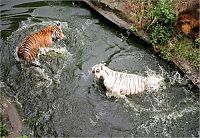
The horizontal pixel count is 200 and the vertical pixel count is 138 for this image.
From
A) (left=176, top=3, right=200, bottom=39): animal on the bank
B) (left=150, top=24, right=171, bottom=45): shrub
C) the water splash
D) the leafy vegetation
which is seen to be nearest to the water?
the water splash

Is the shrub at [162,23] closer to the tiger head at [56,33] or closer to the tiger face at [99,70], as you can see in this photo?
the tiger face at [99,70]

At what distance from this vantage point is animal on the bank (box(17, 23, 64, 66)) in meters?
8.99

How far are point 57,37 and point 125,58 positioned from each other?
157 centimetres

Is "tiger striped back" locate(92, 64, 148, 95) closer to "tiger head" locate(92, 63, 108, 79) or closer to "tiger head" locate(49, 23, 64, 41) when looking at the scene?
"tiger head" locate(92, 63, 108, 79)

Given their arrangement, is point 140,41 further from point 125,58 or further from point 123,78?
point 123,78

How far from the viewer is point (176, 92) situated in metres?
8.67

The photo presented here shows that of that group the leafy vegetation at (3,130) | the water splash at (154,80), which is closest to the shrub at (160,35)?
the water splash at (154,80)

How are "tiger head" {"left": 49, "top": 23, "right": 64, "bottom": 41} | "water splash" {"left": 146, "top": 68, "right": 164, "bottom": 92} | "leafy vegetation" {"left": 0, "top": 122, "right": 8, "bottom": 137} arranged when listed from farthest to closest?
"tiger head" {"left": 49, "top": 23, "right": 64, "bottom": 41}
"water splash" {"left": 146, "top": 68, "right": 164, "bottom": 92}
"leafy vegetation" {"left": 0, "top": 122, "right": 8, "bottom": 137}

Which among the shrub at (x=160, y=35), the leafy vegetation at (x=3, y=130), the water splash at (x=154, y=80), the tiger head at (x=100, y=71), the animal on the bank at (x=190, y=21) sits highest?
the animal on the bank at (x=190, y=21)

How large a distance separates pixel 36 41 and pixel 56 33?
21.1 inches

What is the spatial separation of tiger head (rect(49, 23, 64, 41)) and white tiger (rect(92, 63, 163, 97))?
4.73 feet

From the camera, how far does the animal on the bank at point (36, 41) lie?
8992mm

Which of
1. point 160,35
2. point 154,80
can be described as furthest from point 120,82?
point 160,35

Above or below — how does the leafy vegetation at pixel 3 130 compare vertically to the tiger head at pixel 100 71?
below
